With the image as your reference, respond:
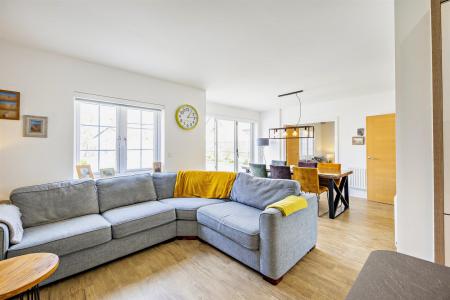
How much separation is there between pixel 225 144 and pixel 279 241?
4.05 meters

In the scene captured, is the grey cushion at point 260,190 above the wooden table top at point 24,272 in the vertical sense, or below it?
above

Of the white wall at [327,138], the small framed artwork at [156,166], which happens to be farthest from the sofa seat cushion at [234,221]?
the white wall at [327,138]

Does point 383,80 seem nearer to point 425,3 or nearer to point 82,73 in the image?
point 425,3

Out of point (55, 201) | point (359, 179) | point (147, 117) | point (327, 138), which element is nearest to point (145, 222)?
point (55, 201)

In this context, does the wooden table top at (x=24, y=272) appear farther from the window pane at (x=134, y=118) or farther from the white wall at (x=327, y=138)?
the white wall at (x=327, y=138)

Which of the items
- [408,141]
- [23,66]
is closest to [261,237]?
[408,141]

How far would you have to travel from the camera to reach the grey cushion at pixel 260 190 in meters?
2.31

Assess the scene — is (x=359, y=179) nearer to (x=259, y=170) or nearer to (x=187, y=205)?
(x=259, y=170)

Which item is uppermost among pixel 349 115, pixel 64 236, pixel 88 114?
pixel 349 115

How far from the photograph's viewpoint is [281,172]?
12.4 ft

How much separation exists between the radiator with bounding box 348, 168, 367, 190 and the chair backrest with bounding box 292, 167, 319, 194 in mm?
2023

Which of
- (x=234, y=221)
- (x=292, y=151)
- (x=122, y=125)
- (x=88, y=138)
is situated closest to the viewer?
(x=234, y=221)

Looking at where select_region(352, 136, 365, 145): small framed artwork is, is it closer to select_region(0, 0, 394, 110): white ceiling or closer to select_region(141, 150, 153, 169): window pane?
select_region(0, 0, 394, 110): white ceiling

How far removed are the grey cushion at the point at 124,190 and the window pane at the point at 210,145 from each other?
2.37 metres
